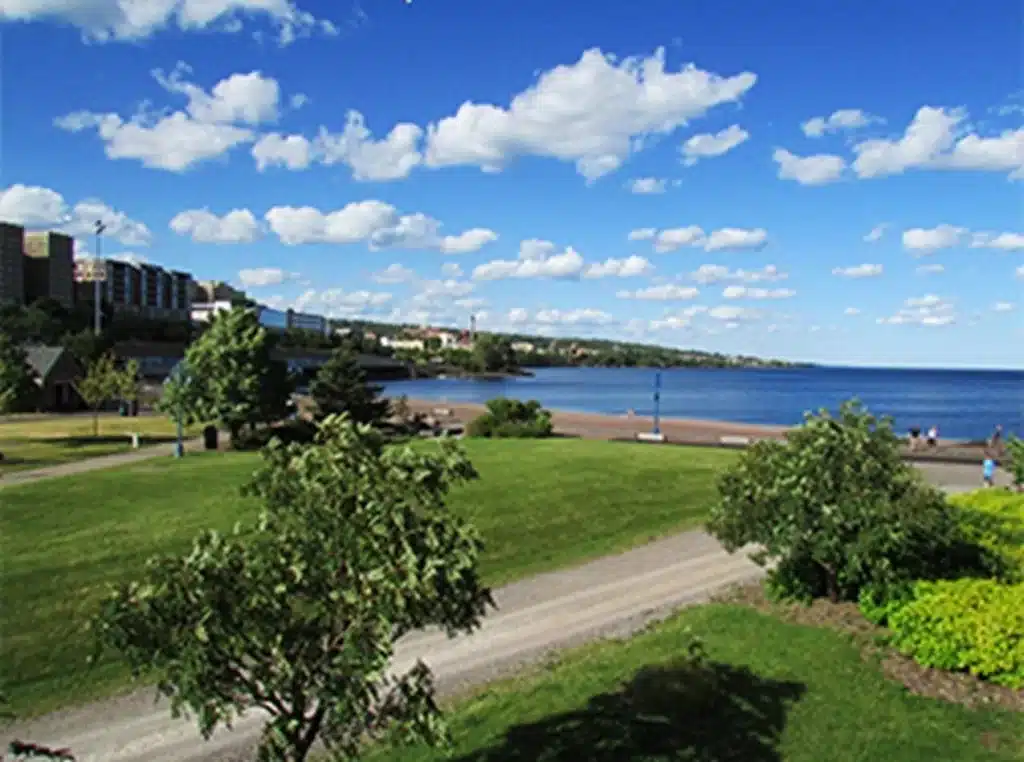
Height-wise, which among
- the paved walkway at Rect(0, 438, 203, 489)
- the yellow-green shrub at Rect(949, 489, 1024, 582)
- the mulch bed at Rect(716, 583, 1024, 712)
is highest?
the yellow-green shrub at Rect(949, 489, 1024, 582)

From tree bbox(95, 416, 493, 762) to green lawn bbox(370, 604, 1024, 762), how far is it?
144 inches

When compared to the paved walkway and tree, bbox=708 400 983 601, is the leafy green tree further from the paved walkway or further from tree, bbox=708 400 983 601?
tree, bbox=708 400 983 601

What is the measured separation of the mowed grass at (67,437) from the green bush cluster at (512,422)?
50.3ft

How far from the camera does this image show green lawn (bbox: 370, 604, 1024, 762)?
30.7 ft

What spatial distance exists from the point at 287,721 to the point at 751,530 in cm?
1035

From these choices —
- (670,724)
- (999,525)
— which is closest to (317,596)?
(670,724)

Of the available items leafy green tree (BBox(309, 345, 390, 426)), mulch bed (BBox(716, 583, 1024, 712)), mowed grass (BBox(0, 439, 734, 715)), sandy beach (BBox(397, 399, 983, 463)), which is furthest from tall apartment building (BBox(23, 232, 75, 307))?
mulch bed (BBox(716, 583, 1024, 712))

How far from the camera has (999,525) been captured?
56.6ft

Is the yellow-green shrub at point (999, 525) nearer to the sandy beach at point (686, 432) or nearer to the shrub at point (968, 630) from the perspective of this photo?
the shrub at point (968, 630)

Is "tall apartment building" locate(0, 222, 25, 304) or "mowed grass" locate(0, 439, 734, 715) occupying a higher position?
"tall apartment building" locate(0, 222, 25, 304)

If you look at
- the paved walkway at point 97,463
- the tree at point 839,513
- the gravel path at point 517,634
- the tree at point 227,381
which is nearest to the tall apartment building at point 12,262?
the paved walkway at point 97,463

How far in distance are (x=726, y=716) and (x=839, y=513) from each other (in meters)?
Answer: 4.88

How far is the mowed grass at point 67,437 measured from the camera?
33.2 meters

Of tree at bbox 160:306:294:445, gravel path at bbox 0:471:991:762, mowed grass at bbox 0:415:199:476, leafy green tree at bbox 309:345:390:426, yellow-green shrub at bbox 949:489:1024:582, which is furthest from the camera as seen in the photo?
leafy green tree at bbox 309:345:390:426
